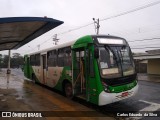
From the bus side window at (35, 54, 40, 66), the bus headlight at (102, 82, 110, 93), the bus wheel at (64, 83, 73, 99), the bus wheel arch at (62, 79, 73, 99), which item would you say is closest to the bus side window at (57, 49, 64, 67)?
the bus wheel arch at (62, 79, 73, 99)

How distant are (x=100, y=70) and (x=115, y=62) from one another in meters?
0.85

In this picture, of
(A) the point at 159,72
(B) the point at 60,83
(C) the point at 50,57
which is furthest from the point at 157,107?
(A) the point at 159,72

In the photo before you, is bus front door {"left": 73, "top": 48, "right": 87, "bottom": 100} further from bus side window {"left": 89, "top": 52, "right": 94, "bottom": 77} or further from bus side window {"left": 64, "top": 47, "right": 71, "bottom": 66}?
bus side window {"left": 64, "top": 47, "right": 71, "bottom": 66}

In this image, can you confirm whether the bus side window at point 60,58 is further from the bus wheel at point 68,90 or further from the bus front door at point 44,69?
the bus front door at point 44,69

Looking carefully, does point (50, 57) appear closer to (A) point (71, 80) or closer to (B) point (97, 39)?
(A) point (71, 80)

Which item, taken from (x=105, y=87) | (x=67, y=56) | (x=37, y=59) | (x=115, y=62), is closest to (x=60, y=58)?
(x=67, y=56)

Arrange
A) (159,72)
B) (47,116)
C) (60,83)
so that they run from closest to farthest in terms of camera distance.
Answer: (47,116), (60,83), (159,72)

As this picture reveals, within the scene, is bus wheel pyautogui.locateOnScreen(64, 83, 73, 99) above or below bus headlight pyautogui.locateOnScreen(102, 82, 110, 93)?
below

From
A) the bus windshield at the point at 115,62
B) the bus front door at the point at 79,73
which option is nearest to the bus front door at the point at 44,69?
the bus front door at the point at 79,73

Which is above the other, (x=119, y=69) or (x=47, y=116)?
(x=119, y=69)

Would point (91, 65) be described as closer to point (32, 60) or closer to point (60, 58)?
point (60, 58)

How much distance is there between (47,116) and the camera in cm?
740

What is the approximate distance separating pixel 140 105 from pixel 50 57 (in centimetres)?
696

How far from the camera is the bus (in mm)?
7713
